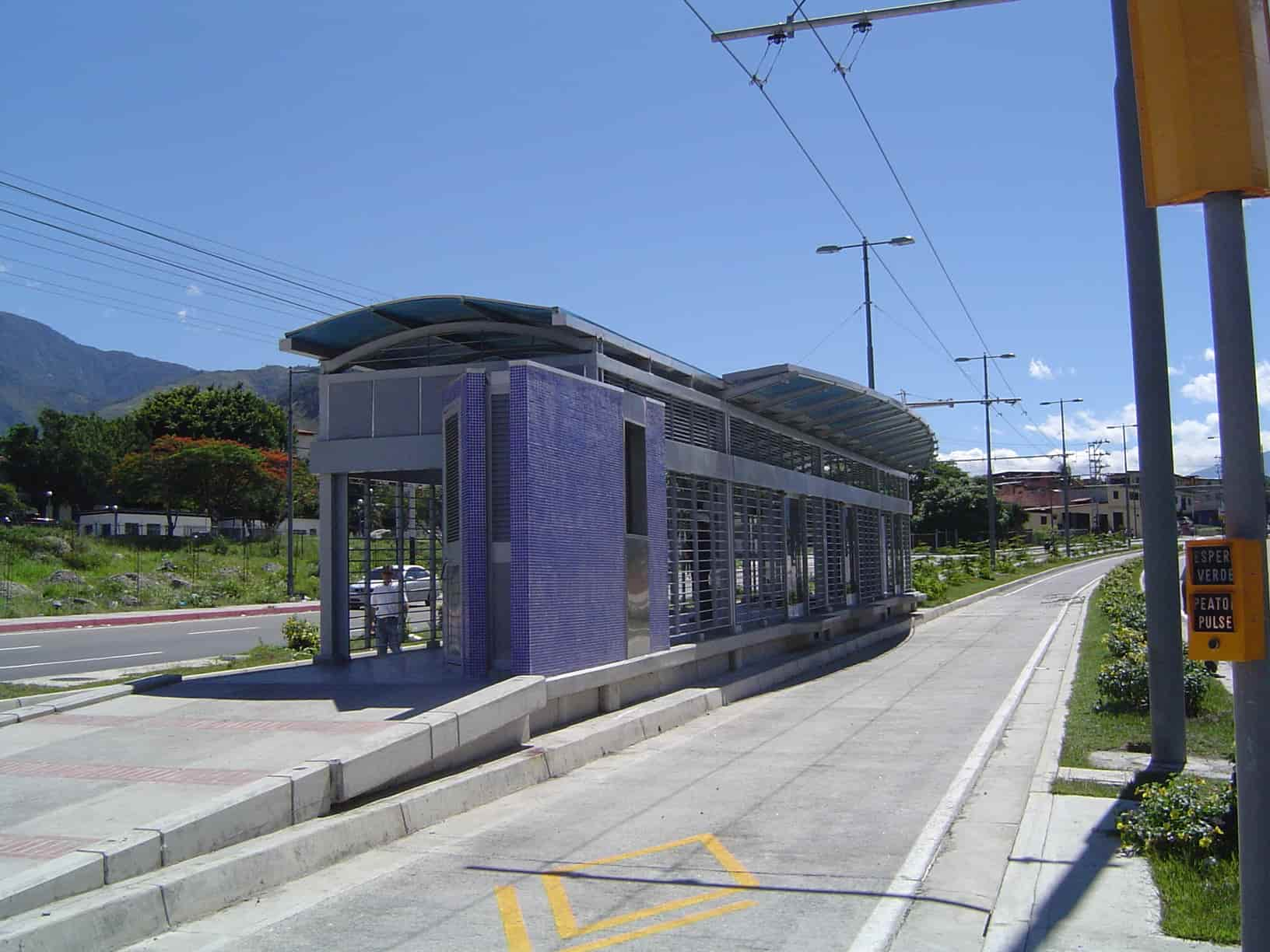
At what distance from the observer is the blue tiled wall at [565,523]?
12125mm

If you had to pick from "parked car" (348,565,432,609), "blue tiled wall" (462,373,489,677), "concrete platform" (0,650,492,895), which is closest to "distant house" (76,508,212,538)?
"parked car" (348,565,432,609)

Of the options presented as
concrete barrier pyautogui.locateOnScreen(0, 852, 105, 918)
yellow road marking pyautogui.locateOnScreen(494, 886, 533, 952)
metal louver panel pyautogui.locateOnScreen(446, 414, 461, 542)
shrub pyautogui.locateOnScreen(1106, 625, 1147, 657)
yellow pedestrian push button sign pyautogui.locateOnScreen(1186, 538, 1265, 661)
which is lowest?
yellow road marking pyautogui.locateOnScreen(494, 886, 533, 952)

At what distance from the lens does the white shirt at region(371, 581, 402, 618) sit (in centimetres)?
1675

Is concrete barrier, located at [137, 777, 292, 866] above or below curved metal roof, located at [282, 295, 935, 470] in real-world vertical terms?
below

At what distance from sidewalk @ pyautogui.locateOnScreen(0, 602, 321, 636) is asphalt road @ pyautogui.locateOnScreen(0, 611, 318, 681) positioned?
2.02 feet

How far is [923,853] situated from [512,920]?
314 centimetres

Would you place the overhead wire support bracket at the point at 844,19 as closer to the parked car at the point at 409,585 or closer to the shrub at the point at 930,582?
the parked car at the point at 409,585

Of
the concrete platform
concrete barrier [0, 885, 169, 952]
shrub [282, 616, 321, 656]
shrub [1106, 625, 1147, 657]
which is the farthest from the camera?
shrub [282, 616, 321, 656]

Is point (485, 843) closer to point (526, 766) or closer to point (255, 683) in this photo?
point (526, 766)

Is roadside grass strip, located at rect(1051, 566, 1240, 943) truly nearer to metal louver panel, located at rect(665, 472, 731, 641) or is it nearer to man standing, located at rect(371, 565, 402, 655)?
metal louver panel, located at rect(665, 472, 731, 641)

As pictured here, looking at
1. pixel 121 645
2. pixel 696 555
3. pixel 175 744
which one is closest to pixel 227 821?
pixel 175 744

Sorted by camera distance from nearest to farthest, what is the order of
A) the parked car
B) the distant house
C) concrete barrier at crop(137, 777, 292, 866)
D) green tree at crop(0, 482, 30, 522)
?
1. concrete barrier at crop(137, 777, 292, 866)
2. the parked car
3. the distant house
4. green tree at crop(0, 482, 30, 522)

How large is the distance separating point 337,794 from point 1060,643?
19.7 m

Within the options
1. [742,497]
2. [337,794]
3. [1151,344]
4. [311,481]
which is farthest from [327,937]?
[311,481]
